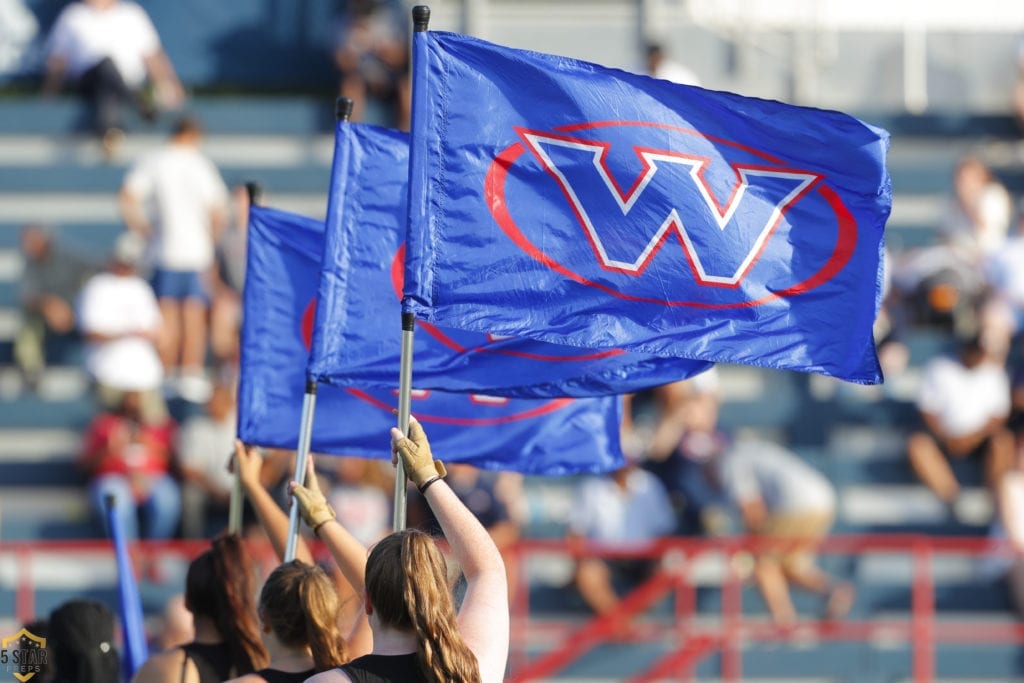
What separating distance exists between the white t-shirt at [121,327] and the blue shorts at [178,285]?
319 millimetres

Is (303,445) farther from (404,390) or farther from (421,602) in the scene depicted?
(421,602)

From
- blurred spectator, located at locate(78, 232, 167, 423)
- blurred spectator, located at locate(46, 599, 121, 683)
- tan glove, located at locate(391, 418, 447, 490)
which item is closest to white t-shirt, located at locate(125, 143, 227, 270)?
blurred spectator, located at locate(78, 232, 167, 423)

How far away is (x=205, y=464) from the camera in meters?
11.8

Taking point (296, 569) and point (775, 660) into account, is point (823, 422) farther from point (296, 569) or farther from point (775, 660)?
point (296, 569)

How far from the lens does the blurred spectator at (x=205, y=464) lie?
11781mm

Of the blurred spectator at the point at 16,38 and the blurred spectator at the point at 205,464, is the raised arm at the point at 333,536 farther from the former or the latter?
the blurred spectator at the point at 16,38

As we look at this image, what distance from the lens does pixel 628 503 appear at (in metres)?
11.7

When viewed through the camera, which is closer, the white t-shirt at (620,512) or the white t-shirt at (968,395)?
the white t-shirt at (620,512)

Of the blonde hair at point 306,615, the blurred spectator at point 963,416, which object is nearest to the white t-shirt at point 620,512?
Answer: the blurred spectator at point 963,416

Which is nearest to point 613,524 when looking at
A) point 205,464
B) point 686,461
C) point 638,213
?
point 686,461

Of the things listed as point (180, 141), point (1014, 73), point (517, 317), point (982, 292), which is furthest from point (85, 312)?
point (1014, 73)

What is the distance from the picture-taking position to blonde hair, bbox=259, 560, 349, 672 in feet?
17.3

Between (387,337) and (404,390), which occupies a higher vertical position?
(387,337)

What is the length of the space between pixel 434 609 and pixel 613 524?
24.0 ft
